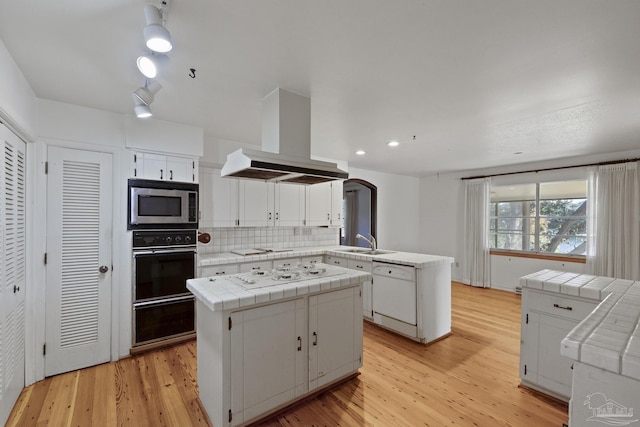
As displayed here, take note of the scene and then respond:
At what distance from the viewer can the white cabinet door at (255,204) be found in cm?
386

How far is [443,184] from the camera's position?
6.54 m

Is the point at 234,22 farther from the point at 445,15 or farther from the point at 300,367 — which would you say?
the point at 300,367

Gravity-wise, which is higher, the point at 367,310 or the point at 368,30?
the point at 368,30

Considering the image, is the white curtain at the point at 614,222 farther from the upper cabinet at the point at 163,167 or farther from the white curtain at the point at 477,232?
the upper cabinet at the point at 163,167

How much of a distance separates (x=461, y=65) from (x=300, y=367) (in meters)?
2.39

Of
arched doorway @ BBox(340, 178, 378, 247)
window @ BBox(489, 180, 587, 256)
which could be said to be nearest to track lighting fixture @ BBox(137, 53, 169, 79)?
arched doorway @ BBox(340, 178, 378, 247)

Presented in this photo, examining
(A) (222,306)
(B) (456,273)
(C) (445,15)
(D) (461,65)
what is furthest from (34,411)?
(B) (456,273)

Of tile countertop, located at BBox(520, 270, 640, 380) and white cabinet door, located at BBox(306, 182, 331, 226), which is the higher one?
white cabinet door, located at BBox(306, 182, 331, 226)

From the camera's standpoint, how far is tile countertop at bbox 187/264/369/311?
1.77 metres

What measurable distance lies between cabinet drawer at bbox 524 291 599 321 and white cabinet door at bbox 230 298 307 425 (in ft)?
6.01

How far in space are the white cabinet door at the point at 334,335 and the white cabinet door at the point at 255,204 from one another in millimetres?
1994

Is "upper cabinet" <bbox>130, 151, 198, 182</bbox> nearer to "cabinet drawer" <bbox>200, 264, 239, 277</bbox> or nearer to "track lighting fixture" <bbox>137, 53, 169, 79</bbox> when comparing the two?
"cabinet drawer" <bbox>200, 264, 239, 277</bbox>

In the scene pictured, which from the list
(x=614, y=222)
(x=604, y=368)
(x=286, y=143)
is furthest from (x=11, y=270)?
(x=614, y=222)

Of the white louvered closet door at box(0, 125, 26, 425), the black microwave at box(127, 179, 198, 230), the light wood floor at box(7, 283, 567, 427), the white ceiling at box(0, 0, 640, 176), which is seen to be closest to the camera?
the white ceiling at box(0, 0, 640, 176)
